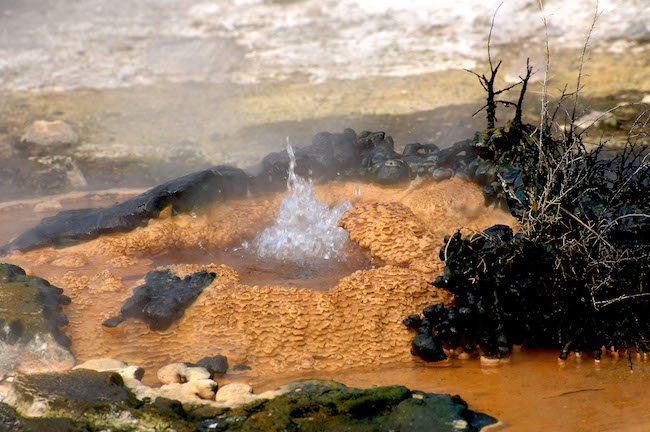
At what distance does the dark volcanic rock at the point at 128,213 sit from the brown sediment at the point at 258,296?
73 mm

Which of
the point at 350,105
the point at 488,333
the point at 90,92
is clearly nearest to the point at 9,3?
the point at 90,92

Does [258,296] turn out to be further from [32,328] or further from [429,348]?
[32,328]

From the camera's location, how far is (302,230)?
4547 millimetres

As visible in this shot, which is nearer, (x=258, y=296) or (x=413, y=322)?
(x=413, y=322)

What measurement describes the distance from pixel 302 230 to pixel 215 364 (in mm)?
1822

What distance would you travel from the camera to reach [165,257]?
4223 mm

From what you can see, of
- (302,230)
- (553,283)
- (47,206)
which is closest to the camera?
(553,283)

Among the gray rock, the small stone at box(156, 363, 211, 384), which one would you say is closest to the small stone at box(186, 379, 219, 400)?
the small stone at box(156, 363, 211, 384)

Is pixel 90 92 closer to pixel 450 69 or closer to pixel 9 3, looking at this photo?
pixel 9 3

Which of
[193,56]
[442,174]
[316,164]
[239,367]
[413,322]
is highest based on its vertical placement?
[193,56]

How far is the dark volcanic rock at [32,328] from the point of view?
2887mm

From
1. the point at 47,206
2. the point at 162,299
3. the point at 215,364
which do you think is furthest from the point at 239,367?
the point at 47,206

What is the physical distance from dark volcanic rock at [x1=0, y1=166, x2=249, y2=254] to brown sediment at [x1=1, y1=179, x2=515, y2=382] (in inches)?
2.9

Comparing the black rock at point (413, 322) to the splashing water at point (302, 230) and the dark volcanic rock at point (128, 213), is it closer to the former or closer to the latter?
the splashing water at point (302, 230)
